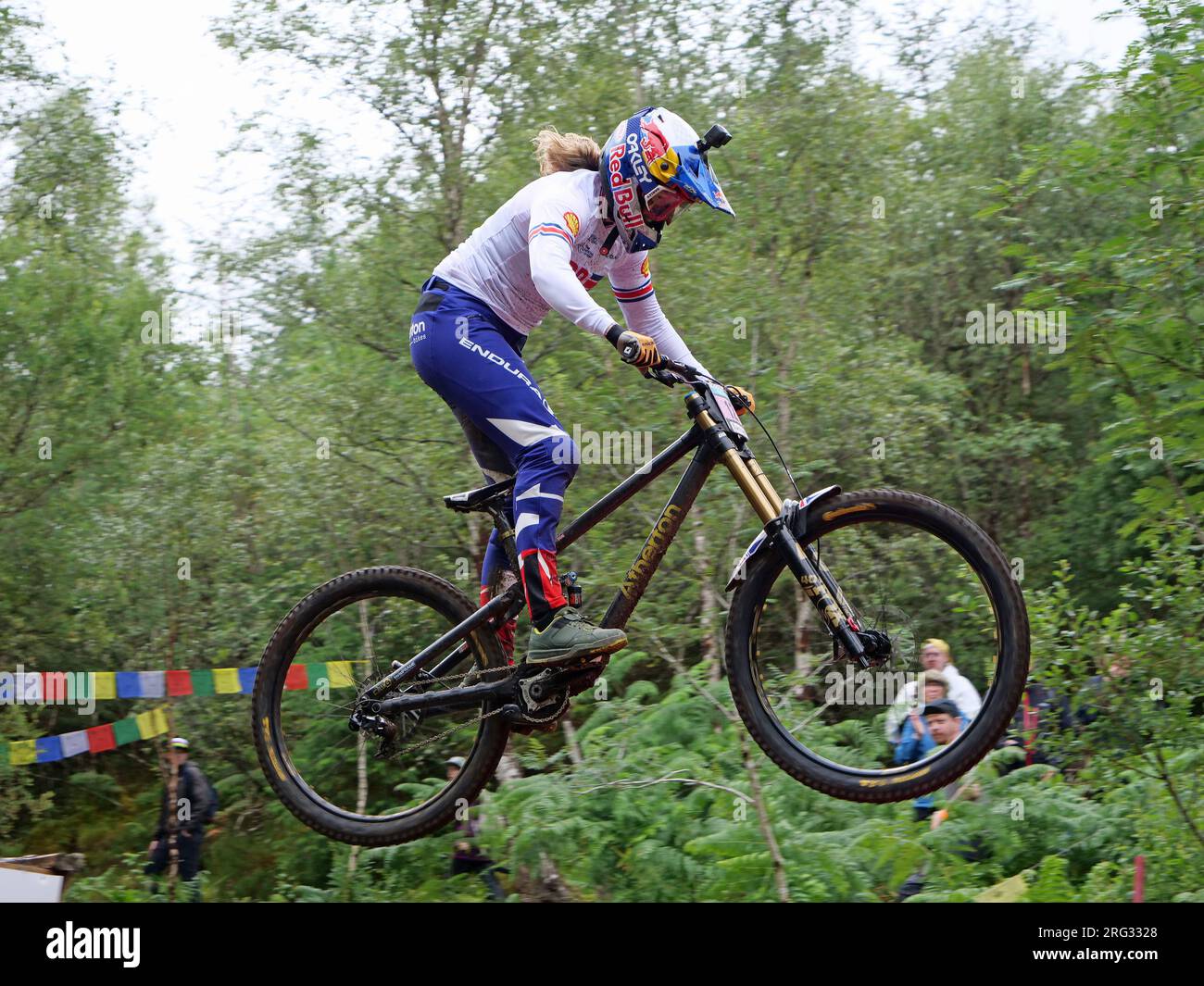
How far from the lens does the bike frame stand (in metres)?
4.10

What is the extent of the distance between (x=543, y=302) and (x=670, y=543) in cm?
107

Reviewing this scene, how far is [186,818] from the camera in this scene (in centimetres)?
871

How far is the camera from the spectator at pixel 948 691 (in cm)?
430

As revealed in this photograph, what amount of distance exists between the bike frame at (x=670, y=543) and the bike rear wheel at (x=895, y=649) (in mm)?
126

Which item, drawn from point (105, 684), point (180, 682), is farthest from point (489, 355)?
point (105, 684)

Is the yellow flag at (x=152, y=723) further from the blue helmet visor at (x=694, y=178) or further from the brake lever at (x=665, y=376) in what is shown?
the blue helmet visor at (x=694, y=178)

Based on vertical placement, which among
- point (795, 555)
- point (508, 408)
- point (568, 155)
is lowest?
point (795, 555)

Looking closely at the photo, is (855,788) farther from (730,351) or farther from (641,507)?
(730,351)

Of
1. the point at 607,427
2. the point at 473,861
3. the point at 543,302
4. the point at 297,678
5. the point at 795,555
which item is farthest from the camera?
the point at 607,427

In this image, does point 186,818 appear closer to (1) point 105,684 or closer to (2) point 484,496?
(1) point 105,684

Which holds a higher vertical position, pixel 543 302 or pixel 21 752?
pixel 543 302

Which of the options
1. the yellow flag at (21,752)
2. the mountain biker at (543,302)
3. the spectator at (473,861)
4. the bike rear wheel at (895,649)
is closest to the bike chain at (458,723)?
the mountain biker at (543,302)
